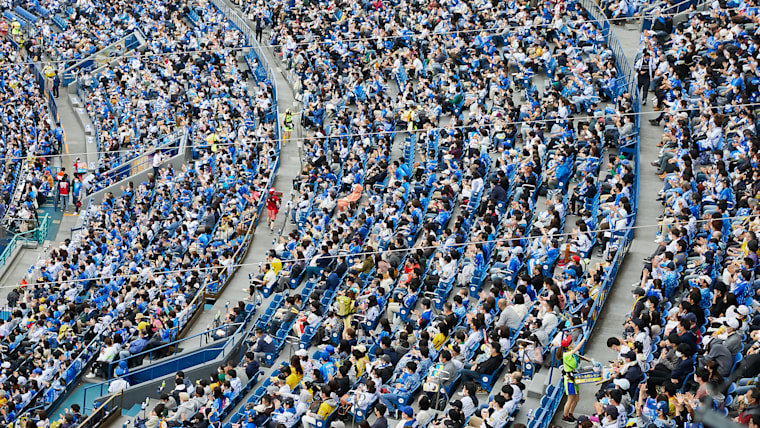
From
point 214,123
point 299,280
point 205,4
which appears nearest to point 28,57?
point 205,4

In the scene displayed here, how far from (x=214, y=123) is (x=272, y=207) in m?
7.55

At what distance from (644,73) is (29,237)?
17898 millimetres

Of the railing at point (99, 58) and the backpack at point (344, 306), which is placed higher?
the backpack at point (344, 306)

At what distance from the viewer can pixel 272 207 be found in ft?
82.6

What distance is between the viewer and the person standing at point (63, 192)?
104 ft

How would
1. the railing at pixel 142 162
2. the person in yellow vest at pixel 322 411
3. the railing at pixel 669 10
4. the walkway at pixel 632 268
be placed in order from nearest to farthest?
the person in yellow vest at pixel 322 411
the walkway at pixel 632 268
the railing at pixel 669 10
the railing at pixel 142 162

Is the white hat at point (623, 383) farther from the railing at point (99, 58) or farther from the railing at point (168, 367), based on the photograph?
the railing at point (99, 58)

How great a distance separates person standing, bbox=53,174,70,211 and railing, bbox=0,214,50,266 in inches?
47.3

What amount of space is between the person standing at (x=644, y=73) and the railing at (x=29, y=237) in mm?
17281

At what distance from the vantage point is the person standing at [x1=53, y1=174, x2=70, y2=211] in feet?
104

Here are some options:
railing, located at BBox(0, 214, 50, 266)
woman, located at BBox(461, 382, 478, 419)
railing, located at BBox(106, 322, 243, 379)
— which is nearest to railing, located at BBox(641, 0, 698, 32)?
railing, located at BBox(106, 322, 243, 379)

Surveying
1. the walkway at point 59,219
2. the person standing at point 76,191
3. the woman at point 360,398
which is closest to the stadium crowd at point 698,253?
the woman at point 360,398

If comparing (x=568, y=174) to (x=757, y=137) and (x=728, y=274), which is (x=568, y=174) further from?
(x=728, y=274)

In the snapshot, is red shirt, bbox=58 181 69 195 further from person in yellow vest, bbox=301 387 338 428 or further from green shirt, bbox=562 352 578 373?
green shirt, bbox=562 352 578 373
